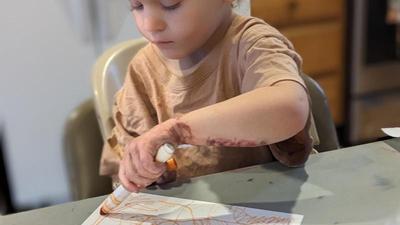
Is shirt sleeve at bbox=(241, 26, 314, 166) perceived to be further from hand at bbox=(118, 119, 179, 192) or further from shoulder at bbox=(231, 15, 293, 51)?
hand at bbox=(118, 119, 179, 192)

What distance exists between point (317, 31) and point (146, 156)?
1.79 meters

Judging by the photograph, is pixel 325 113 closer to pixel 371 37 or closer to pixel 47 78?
pixel 47 78

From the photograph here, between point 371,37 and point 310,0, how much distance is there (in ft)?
1.09

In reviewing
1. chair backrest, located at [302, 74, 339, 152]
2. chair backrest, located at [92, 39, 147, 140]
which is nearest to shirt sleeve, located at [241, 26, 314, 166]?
chair backrest, located at [302, 74, 339, 152]

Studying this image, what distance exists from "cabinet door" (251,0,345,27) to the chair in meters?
1.14

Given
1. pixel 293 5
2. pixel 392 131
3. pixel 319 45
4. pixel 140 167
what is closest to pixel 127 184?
pixel 140 167

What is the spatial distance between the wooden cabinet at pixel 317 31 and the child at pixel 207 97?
134 cm

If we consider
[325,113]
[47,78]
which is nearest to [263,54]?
[325,113]

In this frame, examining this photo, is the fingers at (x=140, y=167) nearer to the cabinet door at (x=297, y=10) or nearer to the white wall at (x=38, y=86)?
the white wall at (x=38, y=86)

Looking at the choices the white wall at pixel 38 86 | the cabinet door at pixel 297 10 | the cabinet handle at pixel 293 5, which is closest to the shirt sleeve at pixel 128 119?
the white wall at pixel 38 86

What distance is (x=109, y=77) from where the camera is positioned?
108 centimetres

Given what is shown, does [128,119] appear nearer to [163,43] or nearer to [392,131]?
[163,43]

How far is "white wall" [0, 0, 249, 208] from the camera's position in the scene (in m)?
1.72

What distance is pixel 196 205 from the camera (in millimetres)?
673
